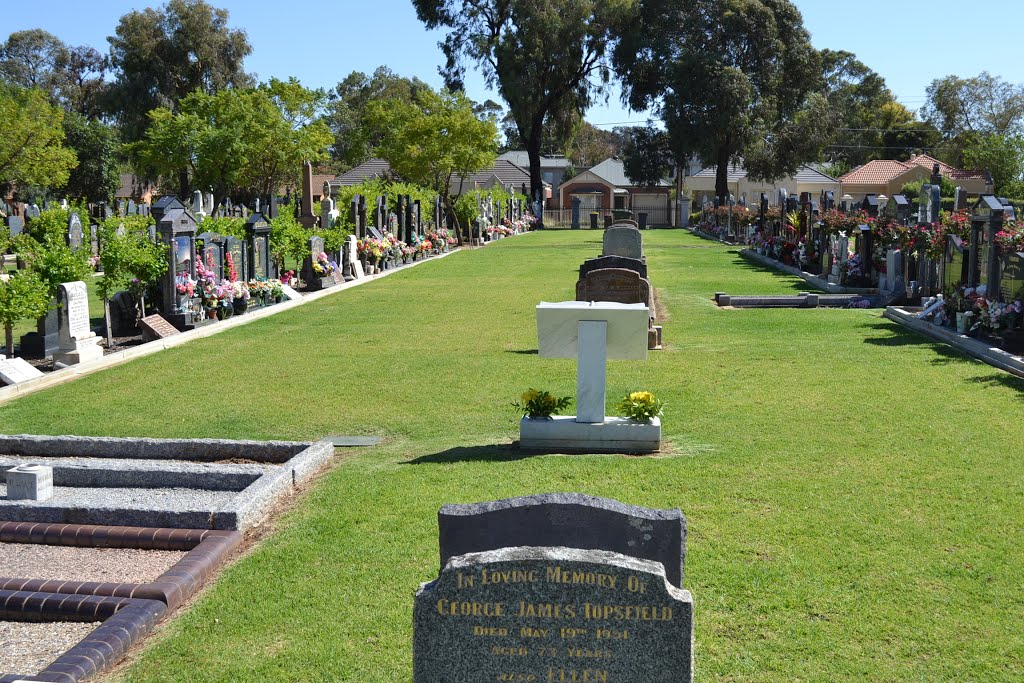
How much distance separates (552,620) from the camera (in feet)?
12.7

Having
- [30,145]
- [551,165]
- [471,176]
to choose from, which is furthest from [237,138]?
[551,165]

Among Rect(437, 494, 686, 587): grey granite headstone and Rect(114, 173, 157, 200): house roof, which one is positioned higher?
Rect(114, 173, 157, 200): house roof

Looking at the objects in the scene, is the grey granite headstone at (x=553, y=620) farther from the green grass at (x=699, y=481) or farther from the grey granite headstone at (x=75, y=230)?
the grey granite headstone at (x=75, y=230)

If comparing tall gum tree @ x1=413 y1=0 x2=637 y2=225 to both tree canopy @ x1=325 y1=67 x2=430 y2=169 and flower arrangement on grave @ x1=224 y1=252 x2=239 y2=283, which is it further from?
flower arrangement on grave @ x1=224 y1=252 x2=239 y2=283

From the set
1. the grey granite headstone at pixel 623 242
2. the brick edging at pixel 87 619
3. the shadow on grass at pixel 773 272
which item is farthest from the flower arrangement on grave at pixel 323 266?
the brick edging at pixel 87 619

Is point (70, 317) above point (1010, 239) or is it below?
below

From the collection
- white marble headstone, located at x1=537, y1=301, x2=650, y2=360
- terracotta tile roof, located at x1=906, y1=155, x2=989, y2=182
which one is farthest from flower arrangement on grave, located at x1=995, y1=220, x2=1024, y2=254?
terracotta tile roof, located at x1=906, y1=155, x2=989, y2=182

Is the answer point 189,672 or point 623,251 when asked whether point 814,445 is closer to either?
point 189,672

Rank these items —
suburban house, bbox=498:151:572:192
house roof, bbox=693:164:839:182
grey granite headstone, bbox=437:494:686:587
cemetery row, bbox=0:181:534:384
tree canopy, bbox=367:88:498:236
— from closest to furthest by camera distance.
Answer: grey granite headstone, bbox=437:494:686:587
cemetery row, bbox=0:181:534:384
tree canopy, bbox=367:88:498:236
house roof, bbox=693:164:839:182
suburban house, bbox=498:151:572:192

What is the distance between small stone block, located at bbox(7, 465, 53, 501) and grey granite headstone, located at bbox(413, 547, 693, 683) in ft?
16.0

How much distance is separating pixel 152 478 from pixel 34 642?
2811 millimetres

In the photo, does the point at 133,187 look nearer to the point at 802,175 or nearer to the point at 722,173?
the point at 722,173

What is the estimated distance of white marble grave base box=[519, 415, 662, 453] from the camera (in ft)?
28.5

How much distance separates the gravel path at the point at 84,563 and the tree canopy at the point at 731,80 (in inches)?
2275
